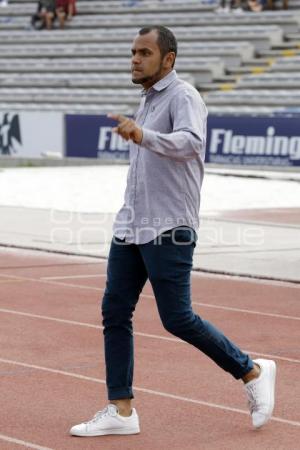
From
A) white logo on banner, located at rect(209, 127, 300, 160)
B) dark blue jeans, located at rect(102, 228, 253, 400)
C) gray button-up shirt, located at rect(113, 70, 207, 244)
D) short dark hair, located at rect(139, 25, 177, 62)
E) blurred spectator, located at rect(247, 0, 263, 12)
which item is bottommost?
white logo on banner, located at rect(209, 127, 300, 160)

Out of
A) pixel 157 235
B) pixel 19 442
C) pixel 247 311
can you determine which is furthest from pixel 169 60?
pixel 247 311

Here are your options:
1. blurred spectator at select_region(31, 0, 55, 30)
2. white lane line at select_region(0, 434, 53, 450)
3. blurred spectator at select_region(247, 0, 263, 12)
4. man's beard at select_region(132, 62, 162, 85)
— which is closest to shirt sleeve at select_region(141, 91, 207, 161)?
man's beard at select_region(132, 62, 162, 85)

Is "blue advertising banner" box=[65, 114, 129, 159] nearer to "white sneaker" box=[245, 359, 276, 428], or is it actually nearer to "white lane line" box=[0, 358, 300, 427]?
"white lane line" box=[0, 358, 300, 427]

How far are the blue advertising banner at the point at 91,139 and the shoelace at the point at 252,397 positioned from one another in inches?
892

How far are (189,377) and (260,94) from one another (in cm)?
2495

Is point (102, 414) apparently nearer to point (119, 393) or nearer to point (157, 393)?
point (119, 393)

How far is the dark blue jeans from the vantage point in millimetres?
5656

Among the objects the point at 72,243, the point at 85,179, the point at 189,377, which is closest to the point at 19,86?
the point at 85,179

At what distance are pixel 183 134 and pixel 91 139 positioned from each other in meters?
→ 23.8

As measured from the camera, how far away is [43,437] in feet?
18.6

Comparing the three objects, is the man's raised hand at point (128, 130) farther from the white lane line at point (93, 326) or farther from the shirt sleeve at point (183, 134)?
the white lane line at point (93, 326)

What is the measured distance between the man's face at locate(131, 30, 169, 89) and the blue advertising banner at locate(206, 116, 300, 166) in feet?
64.7

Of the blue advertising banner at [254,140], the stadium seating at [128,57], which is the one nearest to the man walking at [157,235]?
the blue advertising banner at [254,140]

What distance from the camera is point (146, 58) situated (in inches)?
221
